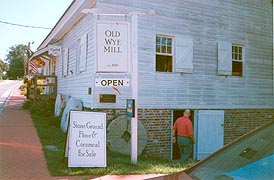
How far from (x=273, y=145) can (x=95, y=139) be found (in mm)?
4908

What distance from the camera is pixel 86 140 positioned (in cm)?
700

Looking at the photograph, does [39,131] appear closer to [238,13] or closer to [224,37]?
[224,37]

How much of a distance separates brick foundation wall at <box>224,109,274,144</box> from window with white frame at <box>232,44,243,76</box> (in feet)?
4.94

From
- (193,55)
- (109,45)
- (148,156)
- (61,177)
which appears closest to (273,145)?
(61,177)

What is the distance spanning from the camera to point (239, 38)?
13.0 meters

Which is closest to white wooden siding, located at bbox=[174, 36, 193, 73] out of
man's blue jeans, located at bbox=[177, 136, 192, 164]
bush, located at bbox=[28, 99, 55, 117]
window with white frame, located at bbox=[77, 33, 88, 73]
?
man's blue jeans, located at bbox=[177, 136, 192, 164]

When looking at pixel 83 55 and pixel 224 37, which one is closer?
pixel 83 55

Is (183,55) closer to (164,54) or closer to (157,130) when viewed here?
(164,54)

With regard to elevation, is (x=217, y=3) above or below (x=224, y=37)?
above

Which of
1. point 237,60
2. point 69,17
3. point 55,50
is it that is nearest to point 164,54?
point 237,60

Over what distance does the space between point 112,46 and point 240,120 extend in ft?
24.2

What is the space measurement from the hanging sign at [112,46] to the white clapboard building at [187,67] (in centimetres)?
136

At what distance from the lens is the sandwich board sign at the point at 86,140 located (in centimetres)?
688

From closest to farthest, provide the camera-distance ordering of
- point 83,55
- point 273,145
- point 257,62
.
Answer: point 273,145 → point 83,55 → point 257,62
